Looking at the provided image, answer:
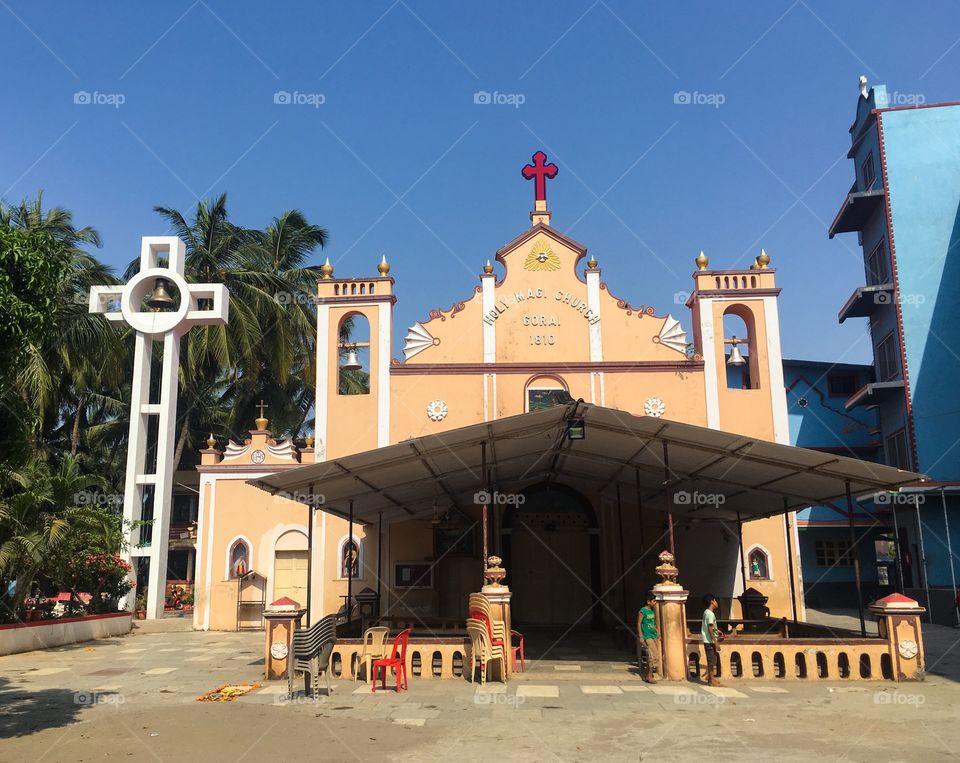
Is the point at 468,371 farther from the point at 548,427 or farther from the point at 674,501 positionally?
the point at 548,427

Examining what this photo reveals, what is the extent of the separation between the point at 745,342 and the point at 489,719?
45.1 feet

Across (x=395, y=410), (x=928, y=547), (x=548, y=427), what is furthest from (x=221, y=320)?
(x=928, y=547)

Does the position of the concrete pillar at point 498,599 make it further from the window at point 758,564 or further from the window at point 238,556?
the window at point 238,556

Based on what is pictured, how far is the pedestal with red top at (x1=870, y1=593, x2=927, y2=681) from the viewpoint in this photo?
11.7 metres

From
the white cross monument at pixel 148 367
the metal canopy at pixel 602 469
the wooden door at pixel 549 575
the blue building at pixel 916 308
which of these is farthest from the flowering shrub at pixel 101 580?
the blue building at pixel 916 308

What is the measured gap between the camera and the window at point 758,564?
18859 mm

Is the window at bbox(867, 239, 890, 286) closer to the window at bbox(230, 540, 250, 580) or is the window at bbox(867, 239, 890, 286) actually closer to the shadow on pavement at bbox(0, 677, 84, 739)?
the window at bbox(230, 540, 250, 580)

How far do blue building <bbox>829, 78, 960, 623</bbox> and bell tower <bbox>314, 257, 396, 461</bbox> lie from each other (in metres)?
15.3

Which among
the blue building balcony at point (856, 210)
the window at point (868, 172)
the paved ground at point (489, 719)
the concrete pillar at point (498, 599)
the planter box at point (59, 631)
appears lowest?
the paved ground at point (489, 719)

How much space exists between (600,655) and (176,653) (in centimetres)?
826

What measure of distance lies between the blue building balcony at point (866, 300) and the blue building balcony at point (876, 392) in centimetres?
266

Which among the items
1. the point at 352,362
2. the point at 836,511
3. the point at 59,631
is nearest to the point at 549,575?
the point at 352,362

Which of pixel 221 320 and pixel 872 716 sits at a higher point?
pixel 221 320

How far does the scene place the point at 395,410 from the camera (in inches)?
775
